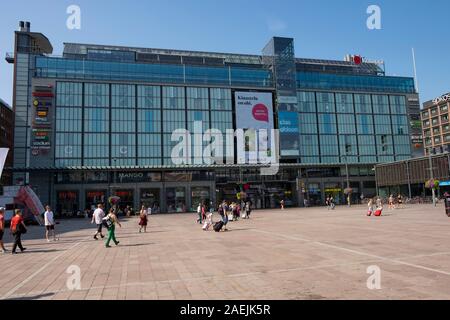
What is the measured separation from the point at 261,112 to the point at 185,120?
1760 centimetres

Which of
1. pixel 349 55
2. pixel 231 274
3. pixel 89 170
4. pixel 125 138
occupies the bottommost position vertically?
pixel 231 274

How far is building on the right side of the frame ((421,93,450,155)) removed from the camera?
355 feet

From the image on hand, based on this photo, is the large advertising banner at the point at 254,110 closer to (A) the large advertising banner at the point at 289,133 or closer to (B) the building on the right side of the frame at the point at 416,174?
(A) the large advertising banner at the point at 289,133

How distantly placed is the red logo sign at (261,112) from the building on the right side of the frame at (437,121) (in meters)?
56.5

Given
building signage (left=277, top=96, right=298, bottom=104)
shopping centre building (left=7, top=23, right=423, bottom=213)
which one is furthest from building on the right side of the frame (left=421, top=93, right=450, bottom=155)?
building signage (left=277, top=96, right=298, bottom=104)

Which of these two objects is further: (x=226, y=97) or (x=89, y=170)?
(x=226, y=97)

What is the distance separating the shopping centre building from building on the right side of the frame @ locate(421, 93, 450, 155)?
21612mm

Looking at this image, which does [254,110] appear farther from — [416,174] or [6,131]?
[6,131]
